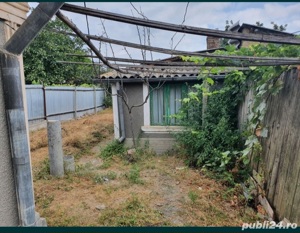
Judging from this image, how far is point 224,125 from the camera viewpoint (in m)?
5.54

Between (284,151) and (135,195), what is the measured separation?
2.75 m

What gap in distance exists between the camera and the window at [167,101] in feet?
22.4

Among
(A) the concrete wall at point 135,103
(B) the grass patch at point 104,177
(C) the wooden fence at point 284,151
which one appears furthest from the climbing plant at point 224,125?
(B) the grass patch at point 104,177

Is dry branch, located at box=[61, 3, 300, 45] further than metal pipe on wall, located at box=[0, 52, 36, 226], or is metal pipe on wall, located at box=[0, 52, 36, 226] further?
metal pipe on wall, located at box=[0, 52, 36, 226]

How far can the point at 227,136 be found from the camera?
17.6ft

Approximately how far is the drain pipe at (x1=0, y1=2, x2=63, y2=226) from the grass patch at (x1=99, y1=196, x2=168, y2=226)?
1771 mm

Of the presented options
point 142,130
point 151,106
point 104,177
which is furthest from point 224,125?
point 104,177

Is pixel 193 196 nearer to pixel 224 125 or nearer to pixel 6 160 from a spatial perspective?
pixel 224 125

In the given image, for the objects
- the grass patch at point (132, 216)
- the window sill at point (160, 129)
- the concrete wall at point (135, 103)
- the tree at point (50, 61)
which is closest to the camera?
the grass patch at point (132, 216)

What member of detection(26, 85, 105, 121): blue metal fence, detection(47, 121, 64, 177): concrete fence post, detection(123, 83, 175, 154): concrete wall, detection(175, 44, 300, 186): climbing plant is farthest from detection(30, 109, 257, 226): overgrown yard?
detection(26, 85, 105, 121): blue metal fence

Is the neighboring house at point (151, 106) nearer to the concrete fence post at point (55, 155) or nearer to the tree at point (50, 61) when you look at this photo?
the concrete fence post at point (55, 155)

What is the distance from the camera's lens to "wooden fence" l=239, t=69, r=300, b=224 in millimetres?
2492

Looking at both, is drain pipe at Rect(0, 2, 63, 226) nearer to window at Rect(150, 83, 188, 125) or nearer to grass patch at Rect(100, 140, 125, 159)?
grass patch at Rect(100, 140, 125, 159)

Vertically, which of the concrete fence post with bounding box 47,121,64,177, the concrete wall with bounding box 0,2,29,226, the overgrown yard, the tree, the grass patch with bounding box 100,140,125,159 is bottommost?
the overgrown yard
